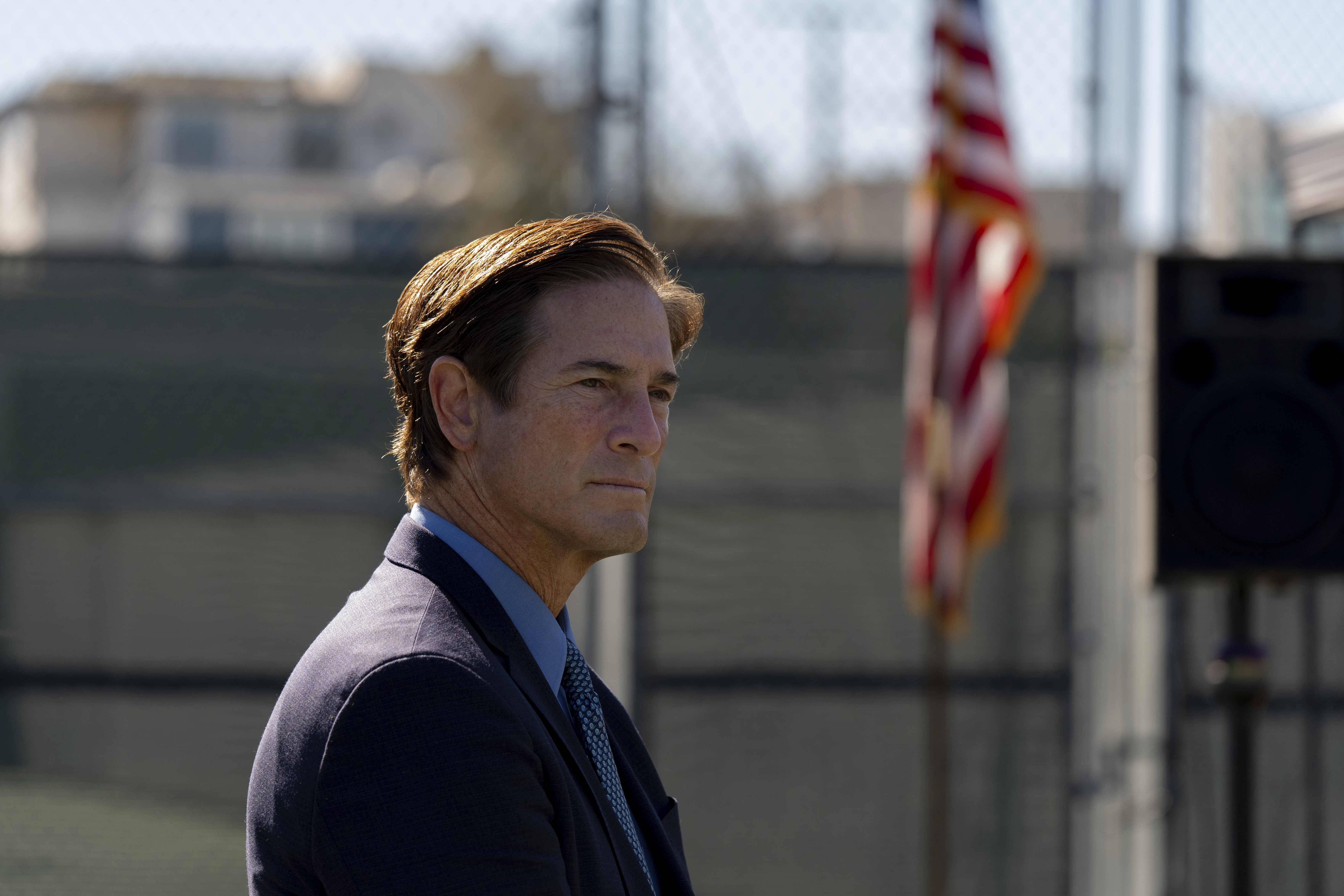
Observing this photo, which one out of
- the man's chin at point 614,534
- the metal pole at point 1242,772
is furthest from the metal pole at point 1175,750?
the man's chin at point 614,534

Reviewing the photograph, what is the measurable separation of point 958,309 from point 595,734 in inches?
102

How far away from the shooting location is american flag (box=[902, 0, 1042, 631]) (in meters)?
3.80

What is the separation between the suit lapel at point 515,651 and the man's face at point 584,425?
99 mm

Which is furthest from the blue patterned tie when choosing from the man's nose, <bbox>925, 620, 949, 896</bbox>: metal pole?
<bbox>925, 620, 949, 896</bbox>: metal pole

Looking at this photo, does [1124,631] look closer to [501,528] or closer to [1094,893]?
[1094,893]

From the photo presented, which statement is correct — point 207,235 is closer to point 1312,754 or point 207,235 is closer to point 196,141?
point 196,141

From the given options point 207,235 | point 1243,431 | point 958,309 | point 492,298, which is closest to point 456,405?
point 492,298

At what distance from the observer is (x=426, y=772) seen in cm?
114

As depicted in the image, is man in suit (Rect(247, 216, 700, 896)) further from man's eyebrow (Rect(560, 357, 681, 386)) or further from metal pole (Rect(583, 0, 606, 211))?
metal pole (Rect(583, 0, 606, 211))

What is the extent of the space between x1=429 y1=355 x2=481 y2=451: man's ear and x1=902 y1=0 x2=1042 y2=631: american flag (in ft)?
8.22

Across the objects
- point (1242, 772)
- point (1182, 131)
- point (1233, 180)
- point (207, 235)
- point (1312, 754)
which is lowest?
point (1312, 754)

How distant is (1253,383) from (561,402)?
220 cm

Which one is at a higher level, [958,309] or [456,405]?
[958,309]

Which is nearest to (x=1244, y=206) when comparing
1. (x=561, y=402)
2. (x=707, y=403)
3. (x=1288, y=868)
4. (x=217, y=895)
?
(x=707, y=403)
